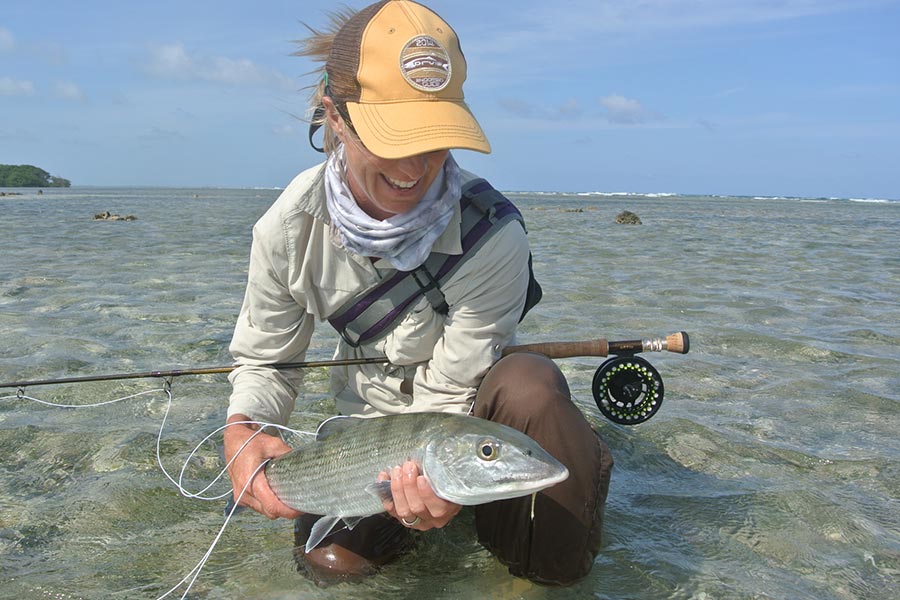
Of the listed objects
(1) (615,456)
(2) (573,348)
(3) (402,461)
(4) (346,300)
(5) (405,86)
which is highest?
(5) (405,86)

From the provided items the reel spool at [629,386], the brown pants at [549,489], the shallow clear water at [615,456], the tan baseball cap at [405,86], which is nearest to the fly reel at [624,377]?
the reel spool at [629,386]

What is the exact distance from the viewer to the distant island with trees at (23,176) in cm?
9338

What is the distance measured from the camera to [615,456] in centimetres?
437

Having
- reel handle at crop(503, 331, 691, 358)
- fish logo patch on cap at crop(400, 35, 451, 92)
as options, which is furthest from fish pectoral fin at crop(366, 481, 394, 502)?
fish logo patch on cap at crop(400, 35, 451, 92)

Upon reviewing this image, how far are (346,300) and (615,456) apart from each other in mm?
1929

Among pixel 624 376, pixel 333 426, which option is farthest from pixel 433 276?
pixel 624 376

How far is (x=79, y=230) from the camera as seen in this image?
A: 19703mm

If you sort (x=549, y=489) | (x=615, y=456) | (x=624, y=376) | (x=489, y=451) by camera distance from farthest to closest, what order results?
(x=615, y=456)
(x=624, y=376)
(x=549, y=489)
(x=489, y=451)

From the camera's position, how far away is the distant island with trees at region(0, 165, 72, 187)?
306 ft

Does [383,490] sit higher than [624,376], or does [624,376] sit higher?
[624,376]

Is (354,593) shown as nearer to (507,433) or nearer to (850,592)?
(507,433)

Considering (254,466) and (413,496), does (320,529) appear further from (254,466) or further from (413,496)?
(413,496)

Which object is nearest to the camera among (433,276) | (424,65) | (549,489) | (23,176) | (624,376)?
(424,65)

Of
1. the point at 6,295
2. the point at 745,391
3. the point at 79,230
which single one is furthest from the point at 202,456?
the point at 79,230
